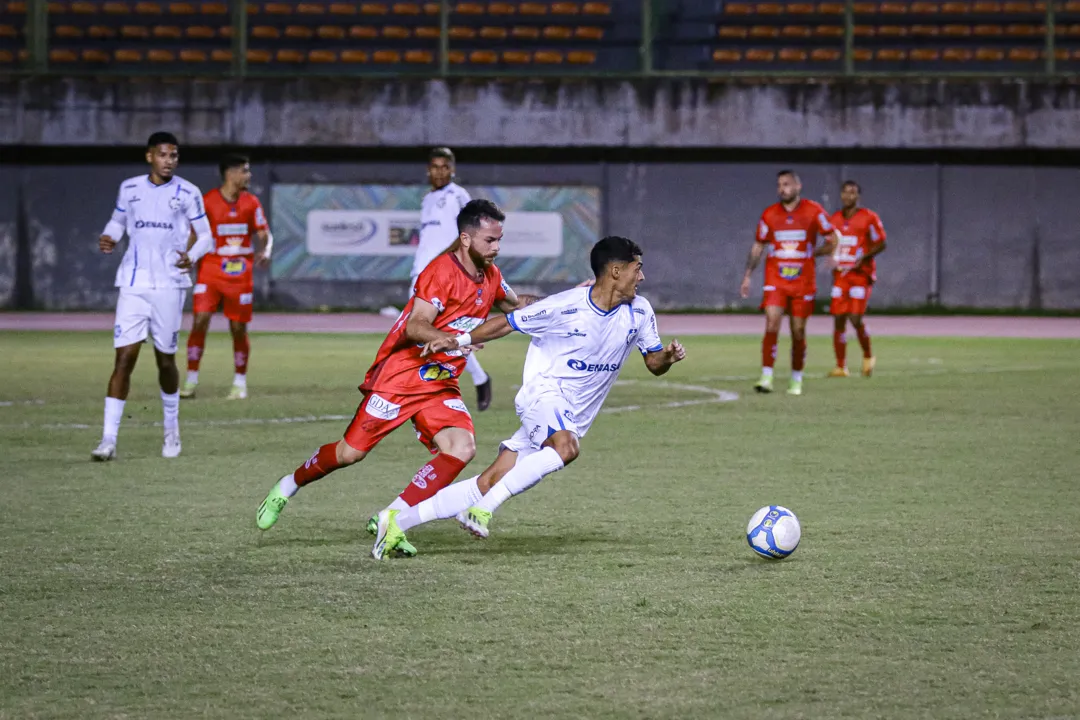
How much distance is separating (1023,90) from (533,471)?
2209cm

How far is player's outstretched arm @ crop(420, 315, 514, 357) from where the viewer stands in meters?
6.50

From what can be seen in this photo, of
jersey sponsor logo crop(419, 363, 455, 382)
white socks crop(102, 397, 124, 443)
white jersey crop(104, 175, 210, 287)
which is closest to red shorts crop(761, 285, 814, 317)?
white jersey crop(104, 175, 210, 287)

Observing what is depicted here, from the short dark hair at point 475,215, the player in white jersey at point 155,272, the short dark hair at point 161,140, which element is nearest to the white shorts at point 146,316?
the player in white jersey at point 155,272

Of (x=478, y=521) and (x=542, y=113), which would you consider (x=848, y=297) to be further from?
(x=542, y=113)

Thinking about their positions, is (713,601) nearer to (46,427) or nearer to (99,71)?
(46,427)

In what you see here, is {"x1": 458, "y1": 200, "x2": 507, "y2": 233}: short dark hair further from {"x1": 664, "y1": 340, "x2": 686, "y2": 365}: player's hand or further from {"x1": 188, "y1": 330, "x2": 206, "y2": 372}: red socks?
{"x1": 188, "y1": 330, "x2": 206, "y2": 372}: red socks

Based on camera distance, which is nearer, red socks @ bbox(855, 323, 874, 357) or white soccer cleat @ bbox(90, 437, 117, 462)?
white soccer cleat @ bbox(90, 437, 117, 462)

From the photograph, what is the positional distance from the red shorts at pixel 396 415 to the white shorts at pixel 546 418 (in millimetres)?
271

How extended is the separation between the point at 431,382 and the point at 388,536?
74 cm

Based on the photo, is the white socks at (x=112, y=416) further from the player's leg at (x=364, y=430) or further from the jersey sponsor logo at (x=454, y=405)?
the jersey sponsor logo at (x=454, y=405)

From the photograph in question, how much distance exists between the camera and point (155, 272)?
381 inches

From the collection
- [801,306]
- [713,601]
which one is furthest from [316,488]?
[801,306]

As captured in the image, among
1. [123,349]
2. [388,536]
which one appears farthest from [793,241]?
[388,536]

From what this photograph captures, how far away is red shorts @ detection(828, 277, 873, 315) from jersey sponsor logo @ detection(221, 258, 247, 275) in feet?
20.5
